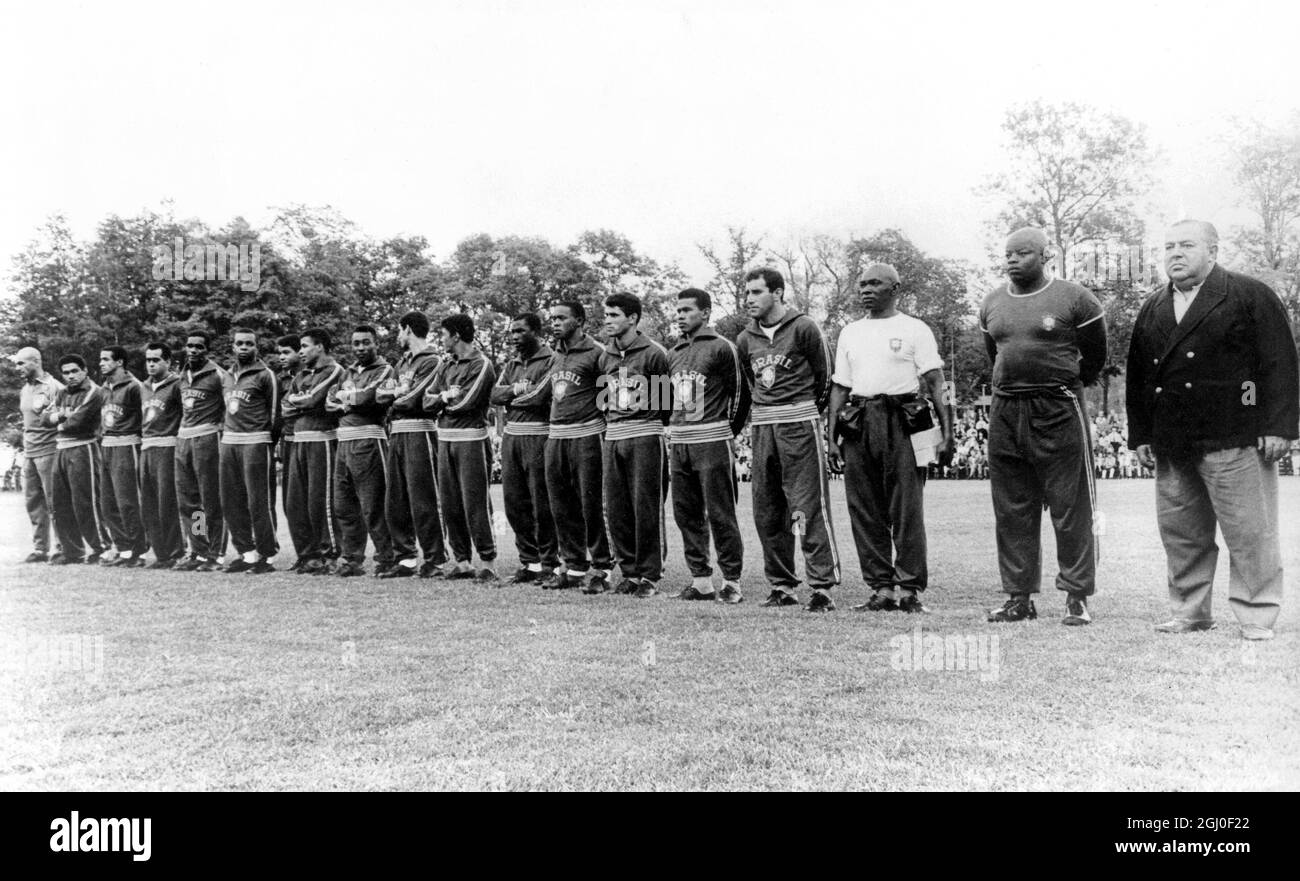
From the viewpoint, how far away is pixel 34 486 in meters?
10.0

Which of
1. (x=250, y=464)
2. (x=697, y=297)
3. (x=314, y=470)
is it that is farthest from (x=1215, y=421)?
(x=250, y=464)

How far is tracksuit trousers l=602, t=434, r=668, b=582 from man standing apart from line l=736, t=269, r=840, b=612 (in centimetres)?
82

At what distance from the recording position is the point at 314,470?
8859mm

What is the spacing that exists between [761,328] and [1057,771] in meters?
3.98

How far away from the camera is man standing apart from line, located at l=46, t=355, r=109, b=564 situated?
9711 mm

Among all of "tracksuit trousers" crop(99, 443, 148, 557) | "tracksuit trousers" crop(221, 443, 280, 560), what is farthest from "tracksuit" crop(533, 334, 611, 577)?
"tracksuit trousers" crop(99, 443, 148, 557)

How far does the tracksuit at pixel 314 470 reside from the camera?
8805mm

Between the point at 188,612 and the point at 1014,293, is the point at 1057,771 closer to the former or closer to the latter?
the point at 1014,293

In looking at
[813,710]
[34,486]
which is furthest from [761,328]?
[34,486]

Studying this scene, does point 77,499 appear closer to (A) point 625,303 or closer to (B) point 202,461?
(B) point 202,461

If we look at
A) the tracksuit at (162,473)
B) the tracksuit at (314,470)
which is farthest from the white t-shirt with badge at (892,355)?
the tracksuit at (162,473)

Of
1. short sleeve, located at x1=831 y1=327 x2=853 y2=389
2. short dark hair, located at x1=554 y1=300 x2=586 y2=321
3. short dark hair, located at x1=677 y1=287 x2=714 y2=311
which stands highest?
short dark hair, located at x1=554 y1=300 x2=586 y2=321

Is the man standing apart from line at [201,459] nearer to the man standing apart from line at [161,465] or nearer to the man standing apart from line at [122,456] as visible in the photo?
the man standing apart from line at [161,465]

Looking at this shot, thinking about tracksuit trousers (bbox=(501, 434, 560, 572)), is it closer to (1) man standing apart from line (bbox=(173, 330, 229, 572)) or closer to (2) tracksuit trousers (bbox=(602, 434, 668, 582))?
(2) tracksuit trousers (bbox=(602, 434, 668, 582))
